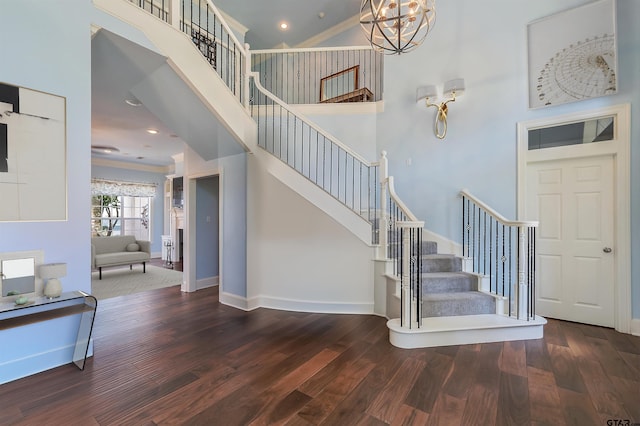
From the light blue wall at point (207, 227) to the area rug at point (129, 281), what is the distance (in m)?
0.82

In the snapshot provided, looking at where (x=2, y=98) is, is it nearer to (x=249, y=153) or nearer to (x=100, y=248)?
(x=249, y=153)


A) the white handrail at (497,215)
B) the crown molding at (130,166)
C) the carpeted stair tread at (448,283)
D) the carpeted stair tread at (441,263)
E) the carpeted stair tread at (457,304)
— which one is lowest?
A: the carpeted stair tread at (457,304)

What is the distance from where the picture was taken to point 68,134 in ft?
7.55

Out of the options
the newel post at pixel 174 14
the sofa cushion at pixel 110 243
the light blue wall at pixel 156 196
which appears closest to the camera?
the newel post at pixel 174 14

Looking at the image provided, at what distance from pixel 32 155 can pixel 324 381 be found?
285 centimetres

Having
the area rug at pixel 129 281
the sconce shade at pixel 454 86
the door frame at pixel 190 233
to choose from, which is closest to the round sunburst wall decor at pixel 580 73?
the sconce shade at pixel 454 86

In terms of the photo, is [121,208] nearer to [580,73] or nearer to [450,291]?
[450,291]

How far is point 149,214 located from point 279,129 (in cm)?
666

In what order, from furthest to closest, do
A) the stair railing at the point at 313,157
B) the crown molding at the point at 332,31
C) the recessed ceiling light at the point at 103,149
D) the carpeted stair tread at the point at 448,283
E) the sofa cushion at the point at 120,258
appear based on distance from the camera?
the recessed ceiling light at the point at 103,149 < the sofa cushion at the point at 120,258 < the crown molding at the point at 332,31 < the stair railing at the point at 313,157 < the carpeted stair tread at the point at 448,283

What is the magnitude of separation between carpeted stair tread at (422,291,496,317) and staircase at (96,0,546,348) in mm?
10

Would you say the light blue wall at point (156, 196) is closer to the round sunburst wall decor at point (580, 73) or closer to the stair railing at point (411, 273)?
the stair railing at point (411, 273)

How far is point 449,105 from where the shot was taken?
4031 mm

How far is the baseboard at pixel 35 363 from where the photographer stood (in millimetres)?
2057

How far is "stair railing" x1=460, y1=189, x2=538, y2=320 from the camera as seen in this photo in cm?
295
